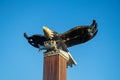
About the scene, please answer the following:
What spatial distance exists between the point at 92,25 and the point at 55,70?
18.1 ft

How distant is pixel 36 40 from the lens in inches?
1252

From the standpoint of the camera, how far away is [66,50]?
3052 centimetres

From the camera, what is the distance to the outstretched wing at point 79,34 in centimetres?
2945

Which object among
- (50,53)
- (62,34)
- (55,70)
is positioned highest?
(62,34)

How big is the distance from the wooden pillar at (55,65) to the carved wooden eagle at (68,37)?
0.67 metres

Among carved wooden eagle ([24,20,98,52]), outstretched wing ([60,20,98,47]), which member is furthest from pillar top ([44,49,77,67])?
outstretched wing ([60,20,98,47])

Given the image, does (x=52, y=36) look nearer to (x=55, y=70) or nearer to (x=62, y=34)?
(x=62, y=34)

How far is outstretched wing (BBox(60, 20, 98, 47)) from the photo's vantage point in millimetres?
29453

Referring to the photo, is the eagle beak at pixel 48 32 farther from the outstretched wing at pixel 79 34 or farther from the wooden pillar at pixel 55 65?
the wooden pillar at pixel 55 65

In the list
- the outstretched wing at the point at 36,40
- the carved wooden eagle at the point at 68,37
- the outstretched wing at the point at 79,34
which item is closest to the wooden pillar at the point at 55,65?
the carved wooden eagle at the point at 68,37

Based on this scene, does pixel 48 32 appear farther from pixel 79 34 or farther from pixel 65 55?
pixel 79 34

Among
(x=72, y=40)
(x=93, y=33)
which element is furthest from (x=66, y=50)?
(x=93, y=33)

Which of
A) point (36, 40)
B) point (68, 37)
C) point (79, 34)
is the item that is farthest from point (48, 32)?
point (79, 34)

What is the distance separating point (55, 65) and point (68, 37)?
10.4 ft
